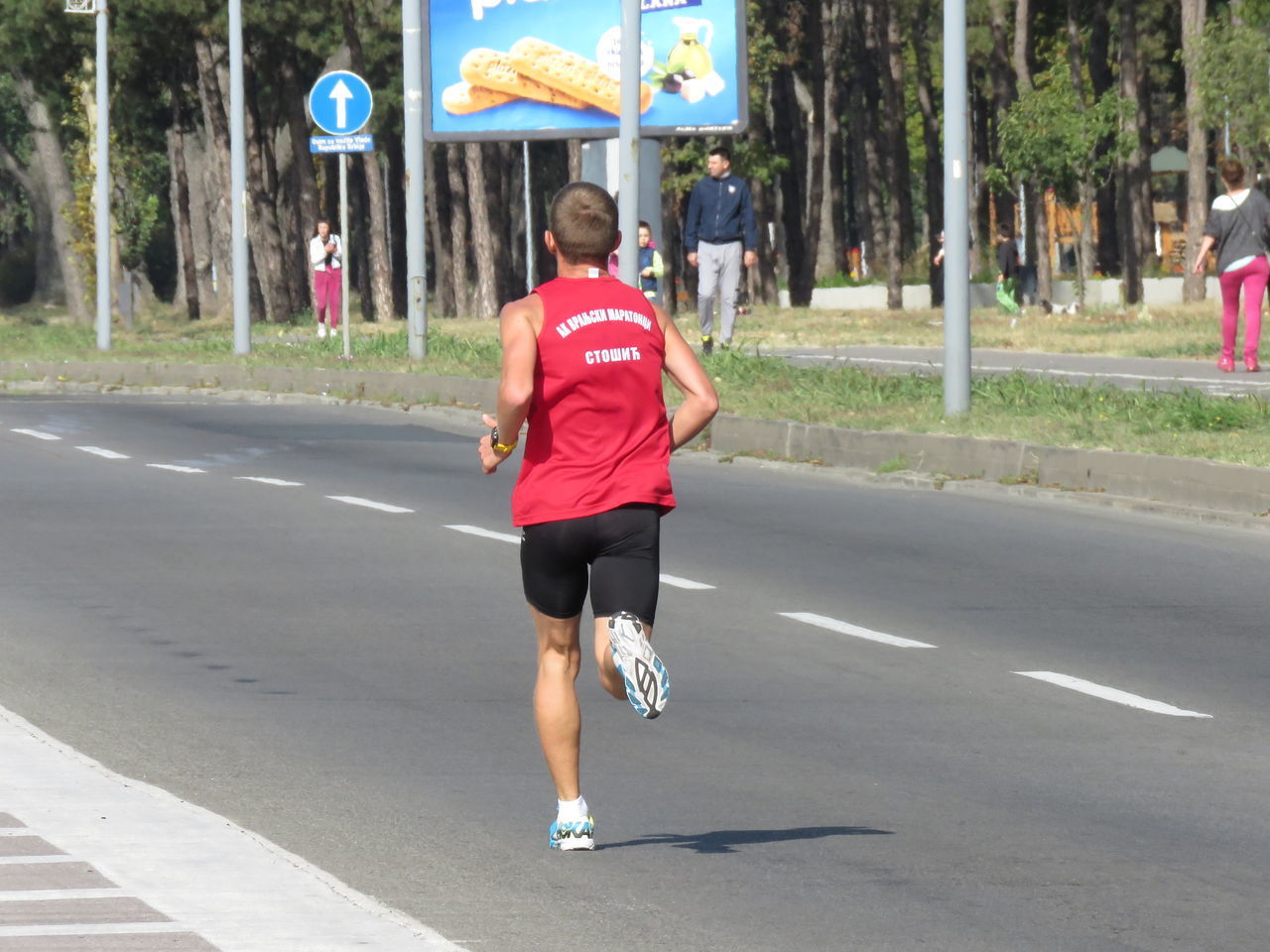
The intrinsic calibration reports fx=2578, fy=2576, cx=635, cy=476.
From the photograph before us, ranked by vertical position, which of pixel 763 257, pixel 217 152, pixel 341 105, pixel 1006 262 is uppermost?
pixel 217 152

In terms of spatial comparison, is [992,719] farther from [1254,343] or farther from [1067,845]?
[1254,343]

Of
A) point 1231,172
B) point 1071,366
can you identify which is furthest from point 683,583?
point 1071,366

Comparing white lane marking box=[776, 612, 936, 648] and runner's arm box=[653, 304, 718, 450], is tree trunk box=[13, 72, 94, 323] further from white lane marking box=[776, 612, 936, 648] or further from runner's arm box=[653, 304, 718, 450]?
runner's arm box=[653, 304, 718, 450]

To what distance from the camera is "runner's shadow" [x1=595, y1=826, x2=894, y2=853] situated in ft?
21.6

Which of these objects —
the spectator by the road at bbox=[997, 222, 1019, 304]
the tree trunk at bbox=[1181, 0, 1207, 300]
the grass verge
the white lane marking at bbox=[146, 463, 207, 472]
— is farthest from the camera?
the spectator by the road at bbox=[997, 222, 1019, 304]

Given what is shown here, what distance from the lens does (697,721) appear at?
8469mm

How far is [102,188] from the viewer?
37.6 metres

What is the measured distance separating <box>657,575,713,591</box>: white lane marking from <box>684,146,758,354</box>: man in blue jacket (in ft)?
42.4

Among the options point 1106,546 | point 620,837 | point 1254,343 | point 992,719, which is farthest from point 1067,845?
point 1254,343

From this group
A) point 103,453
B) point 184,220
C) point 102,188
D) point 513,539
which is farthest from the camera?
point 184,220

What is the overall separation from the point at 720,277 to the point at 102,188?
586 inches

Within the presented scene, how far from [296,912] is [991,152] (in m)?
78.2

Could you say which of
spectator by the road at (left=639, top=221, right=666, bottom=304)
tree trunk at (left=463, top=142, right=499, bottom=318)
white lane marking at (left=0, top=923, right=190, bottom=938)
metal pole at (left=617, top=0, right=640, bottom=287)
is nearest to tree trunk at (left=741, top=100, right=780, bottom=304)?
tree trunk at (left=463, top=142, right=499, bottom=318)

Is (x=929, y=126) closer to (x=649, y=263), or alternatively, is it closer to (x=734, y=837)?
(x=649, y=263)
